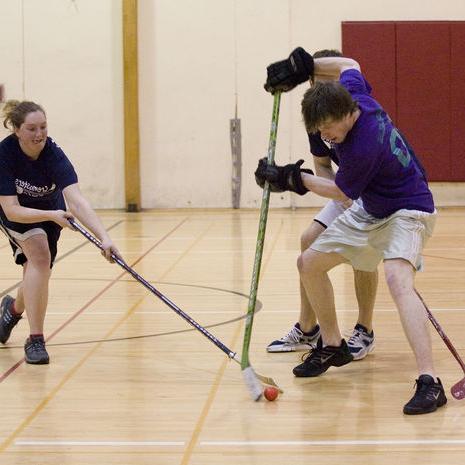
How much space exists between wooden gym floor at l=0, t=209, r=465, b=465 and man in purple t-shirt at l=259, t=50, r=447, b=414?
0.17m

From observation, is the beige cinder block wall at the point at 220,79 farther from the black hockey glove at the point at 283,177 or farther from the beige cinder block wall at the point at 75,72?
the black hockey glove at the point at 283,177

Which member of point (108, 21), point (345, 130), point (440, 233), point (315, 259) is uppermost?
point (108, 21)

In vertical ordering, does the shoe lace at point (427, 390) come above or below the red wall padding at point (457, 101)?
below

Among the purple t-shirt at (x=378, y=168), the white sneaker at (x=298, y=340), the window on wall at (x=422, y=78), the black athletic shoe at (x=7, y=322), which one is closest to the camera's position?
the purple t-shirt at (x=378, y=168)

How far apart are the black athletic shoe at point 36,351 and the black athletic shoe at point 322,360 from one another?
1256 mm

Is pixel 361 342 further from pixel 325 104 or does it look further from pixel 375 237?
pixel 325 104

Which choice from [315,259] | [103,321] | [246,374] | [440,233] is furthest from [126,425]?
[440,233]

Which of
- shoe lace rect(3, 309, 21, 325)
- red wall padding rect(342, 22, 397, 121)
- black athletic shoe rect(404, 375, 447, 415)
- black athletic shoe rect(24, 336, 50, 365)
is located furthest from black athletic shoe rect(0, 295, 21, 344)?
red wall padding rect(342, 22, 397, 121)

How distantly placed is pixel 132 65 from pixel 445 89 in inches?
142

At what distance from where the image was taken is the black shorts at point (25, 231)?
5129 millimetres

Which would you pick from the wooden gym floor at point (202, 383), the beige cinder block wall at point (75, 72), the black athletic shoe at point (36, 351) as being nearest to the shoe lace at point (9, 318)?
the wooden gym floor at point (202, 383)

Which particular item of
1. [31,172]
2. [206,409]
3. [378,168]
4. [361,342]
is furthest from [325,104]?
[31,172]

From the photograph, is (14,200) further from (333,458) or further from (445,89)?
(445,89)

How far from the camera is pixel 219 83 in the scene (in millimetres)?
12086
